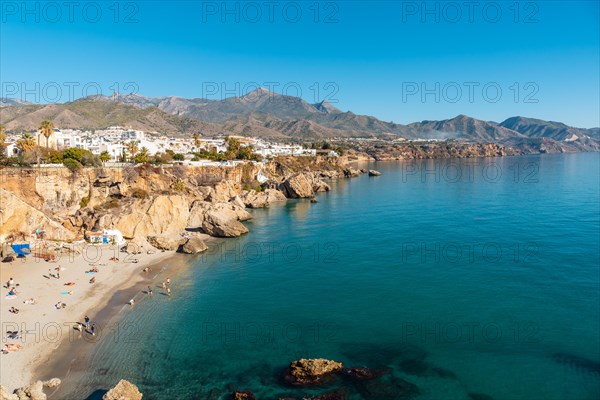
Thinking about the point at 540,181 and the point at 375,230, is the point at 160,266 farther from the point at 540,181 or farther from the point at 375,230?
the point at 540,181

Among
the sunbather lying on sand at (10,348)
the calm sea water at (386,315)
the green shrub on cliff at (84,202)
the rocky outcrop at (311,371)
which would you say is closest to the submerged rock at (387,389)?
the calm sea water at (386,315)

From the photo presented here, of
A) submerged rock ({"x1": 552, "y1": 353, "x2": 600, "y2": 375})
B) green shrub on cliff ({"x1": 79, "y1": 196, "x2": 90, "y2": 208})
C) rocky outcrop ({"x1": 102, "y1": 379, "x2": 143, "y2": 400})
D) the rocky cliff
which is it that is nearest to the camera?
rocky outcrop ({"x1": 102, "y1": 379, "x2": 143, "y2": 400})

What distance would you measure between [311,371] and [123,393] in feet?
28.9

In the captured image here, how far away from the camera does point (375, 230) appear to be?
166ft

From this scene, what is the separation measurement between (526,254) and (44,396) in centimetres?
3957

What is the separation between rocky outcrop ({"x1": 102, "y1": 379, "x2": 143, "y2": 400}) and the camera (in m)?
17.3

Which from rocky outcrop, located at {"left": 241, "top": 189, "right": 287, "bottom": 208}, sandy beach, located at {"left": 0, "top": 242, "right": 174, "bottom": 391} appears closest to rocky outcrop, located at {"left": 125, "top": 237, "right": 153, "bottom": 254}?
sandy beach, located at {"left": 0, "top": 242, "right": 174, "bottom": 391}

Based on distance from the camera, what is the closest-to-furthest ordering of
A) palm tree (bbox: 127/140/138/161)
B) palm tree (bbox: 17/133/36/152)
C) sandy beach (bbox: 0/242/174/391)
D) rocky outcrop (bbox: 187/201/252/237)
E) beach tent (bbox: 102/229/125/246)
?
sandy beach (bbox: 0/242/174/391) → beach tent (bbox: 102/229/125/246) → rocky outcrop (bbox: 187/201/252/237) → palm tree (bbox: 17/133/36/152) → palm tree (bbox: 127/140/138/161)

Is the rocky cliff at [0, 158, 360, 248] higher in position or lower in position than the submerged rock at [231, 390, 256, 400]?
higher

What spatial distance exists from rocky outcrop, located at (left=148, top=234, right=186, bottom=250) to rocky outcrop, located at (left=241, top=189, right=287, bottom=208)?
26550mm

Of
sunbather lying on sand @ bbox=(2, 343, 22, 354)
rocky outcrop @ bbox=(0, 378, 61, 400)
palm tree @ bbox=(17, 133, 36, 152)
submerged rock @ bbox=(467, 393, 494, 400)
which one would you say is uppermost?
palm tree @ bbox=(17, 133, 36, 152)

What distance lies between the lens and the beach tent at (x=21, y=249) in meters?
36.9

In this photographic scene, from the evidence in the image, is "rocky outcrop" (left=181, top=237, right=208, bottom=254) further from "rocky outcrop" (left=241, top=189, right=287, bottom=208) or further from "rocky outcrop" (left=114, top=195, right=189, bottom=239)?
"rocky outcrop" (left=241, top=189, right=287, bottom=208)

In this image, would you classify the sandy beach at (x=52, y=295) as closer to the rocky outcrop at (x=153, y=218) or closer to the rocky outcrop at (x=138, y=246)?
the rocky outcrop at (x=138, y=246)
